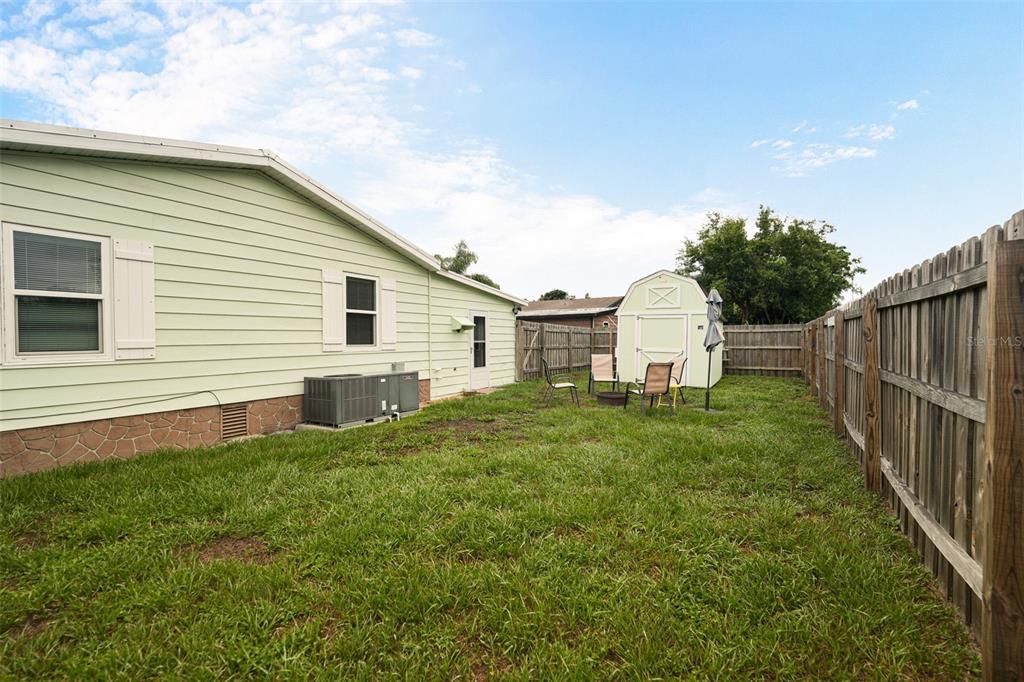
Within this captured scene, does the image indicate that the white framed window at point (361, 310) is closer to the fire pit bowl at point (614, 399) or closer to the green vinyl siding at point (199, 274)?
the green vinyl siding at point (199, 274)

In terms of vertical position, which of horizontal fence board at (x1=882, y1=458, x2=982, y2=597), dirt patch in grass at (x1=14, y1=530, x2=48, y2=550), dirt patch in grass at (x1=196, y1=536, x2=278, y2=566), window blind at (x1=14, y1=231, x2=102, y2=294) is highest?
window blind at (x1=14, y1=231, x2=102, y2=294)

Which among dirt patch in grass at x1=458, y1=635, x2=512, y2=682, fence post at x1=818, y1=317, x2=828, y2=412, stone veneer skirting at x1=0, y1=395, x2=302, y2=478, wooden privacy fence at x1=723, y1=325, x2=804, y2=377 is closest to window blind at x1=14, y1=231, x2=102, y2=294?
stone veneer skirting at x1=0, y1=395, x2=302, y2=478

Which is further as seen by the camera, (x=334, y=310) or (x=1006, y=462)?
(x=334, y=310)

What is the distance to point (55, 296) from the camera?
418 centimetres

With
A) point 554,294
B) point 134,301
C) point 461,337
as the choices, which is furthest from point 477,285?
point 554,294

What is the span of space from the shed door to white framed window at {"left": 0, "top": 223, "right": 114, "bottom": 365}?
10.8 meters

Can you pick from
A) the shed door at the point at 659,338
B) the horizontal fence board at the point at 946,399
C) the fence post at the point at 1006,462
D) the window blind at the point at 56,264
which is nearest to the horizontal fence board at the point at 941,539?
the fence post at the point at 1006,462

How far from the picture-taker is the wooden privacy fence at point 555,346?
12.6 meters

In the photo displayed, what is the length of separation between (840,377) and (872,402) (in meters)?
2.06

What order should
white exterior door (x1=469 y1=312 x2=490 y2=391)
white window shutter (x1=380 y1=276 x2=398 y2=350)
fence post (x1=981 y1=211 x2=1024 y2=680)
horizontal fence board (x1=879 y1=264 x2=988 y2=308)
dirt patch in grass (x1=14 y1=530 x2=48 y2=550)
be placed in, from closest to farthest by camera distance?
1. fence post (x1=981 y1=211 x2=1024 y2=680)
2. horizontal fence board (x1=879 y1=264 x2=988 y2=308)
3. dirt patch in grass (x1=14 y1=530 x2=48 y2=550)
4. white window shutter (x1=380 y1=276 x2=398 y2=350)
5. white exterior door (x1=469 y1=312 x2=490 y2=391)

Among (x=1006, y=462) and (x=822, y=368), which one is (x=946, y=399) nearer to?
(x=1006, y=462)

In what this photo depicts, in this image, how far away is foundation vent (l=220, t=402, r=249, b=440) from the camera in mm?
5551

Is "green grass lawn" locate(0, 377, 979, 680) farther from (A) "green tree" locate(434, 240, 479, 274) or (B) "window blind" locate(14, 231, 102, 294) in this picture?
(A) "green tree" locate(434, 240, 479, 274)

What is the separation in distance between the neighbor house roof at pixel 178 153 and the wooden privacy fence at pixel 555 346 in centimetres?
560
